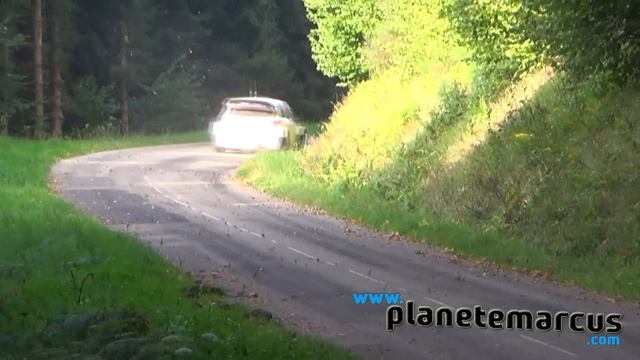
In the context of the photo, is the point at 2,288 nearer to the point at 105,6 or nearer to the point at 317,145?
the point at 317,145

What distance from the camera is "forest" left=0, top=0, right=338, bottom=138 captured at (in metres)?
46.0

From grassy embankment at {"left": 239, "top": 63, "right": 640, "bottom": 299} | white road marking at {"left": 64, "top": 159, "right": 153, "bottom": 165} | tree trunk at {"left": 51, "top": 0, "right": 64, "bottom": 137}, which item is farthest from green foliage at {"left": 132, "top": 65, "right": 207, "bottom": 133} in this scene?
grassy embankment at {"left": 239, "top": 63, "right": 640, "bottom": 299}

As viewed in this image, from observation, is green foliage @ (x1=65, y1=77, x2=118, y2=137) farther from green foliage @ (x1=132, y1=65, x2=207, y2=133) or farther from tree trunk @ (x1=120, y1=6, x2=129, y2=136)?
green foliage @ (x1=132, y1=65, x2=207, y2=133)

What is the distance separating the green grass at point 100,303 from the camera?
30.6ft

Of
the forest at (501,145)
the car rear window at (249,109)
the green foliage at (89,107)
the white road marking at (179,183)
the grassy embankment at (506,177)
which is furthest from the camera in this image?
the green foliage at (89,107)

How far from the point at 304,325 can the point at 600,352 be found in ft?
9.70

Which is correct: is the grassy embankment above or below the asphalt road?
above

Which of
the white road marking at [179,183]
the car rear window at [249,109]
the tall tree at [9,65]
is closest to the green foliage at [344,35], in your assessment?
the car rear window at [249,109]

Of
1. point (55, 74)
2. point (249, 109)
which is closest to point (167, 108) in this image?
point (55, 74)

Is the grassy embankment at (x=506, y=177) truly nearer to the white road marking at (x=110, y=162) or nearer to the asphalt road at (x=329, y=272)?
the asphalt road at (x=329, y=272)

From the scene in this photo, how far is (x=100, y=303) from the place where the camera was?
1155 cm

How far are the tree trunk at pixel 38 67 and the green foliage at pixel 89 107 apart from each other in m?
4.21

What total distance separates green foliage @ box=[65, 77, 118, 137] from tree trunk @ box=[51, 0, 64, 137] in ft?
6.31

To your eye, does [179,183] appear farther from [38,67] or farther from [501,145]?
[38,67]
